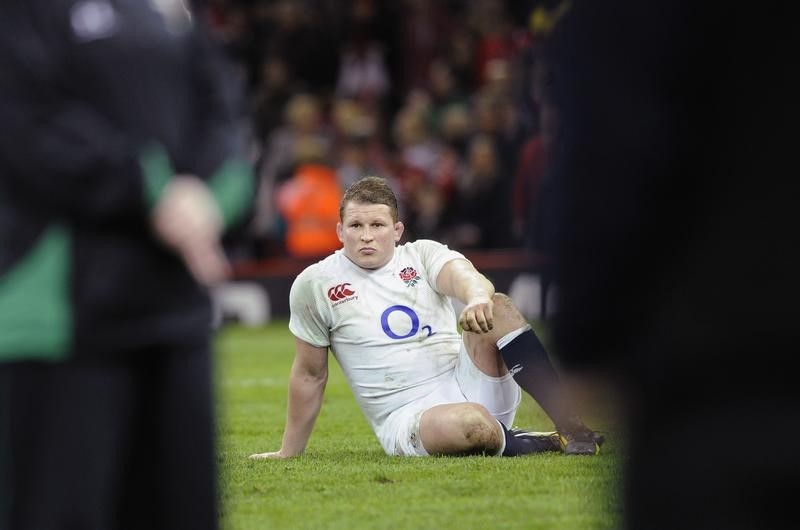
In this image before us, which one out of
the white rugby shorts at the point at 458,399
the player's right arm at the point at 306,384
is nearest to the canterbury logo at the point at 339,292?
the player's right arm at the point at 306,384

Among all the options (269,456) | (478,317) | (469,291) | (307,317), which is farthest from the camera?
(269,456)

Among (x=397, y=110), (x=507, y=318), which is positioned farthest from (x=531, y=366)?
(x=397, y=110)

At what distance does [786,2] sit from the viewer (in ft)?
5.63

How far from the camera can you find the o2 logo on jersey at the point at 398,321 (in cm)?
635

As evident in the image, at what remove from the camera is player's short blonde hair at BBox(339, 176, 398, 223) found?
20.5ft

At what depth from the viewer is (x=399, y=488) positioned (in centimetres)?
553

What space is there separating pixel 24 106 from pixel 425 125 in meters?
13.5

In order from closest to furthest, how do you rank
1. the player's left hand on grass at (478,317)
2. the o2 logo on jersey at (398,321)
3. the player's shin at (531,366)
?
the player's left hand on grass at (478,317) → the player's shin at (531,366) → the o2 logo on jersey at (398,321)

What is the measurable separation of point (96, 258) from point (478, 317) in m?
2.95

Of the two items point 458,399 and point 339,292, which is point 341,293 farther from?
point 458,399

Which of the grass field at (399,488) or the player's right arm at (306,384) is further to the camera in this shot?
the player's right arm at (306,384)

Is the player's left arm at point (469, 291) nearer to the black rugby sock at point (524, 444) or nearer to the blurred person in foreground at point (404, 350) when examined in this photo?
the blurred person in foreground at point (404, 350)

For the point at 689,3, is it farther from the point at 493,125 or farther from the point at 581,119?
the point at 493,125

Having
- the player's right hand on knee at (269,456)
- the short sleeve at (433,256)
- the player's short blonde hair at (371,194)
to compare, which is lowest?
the player's right hand on knee at (269,456)
